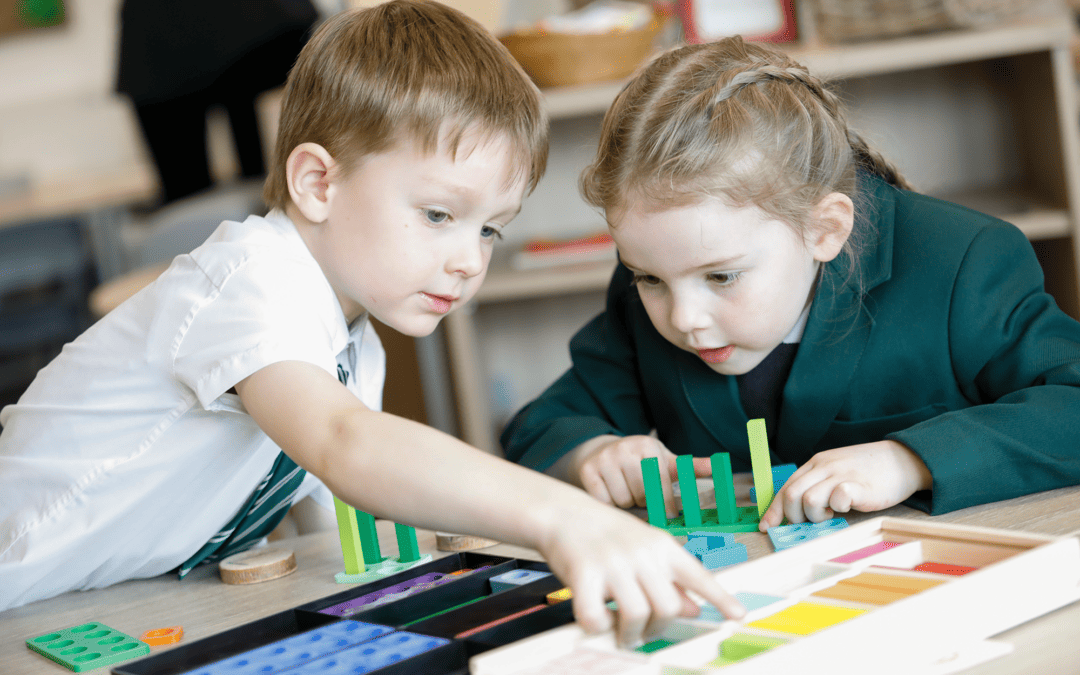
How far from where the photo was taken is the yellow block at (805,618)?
491 mm

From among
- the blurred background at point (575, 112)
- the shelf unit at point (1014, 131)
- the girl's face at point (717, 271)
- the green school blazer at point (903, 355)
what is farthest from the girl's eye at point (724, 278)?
the shelf unit at point (1014, 131)

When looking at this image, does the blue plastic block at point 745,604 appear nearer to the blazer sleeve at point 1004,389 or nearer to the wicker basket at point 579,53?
the blazer sleeve at point 1004,389

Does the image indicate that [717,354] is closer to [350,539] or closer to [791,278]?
[791,278]

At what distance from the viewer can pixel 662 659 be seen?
44cm

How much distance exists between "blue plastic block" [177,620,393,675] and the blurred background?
1.11 metres

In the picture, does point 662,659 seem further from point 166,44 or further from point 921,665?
point 166,44

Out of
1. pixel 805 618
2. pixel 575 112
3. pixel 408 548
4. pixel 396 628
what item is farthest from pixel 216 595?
pixel 575 112

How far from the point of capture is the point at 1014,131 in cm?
206

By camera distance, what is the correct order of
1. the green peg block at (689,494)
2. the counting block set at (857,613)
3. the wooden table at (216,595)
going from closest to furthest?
1. the counting block set at (857,613)
2. the wooden table at (216,595)
3. the green peg block at (689,494)

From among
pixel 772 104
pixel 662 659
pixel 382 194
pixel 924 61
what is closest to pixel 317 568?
pixel 382 194

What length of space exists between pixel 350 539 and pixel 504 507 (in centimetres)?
27

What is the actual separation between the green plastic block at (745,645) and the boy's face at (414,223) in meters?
0.50

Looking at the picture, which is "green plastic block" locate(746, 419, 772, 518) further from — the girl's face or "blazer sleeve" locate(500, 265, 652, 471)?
"blazer sleeve" locate(500, 265, 652, 471)

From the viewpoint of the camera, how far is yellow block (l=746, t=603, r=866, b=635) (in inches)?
19.3
